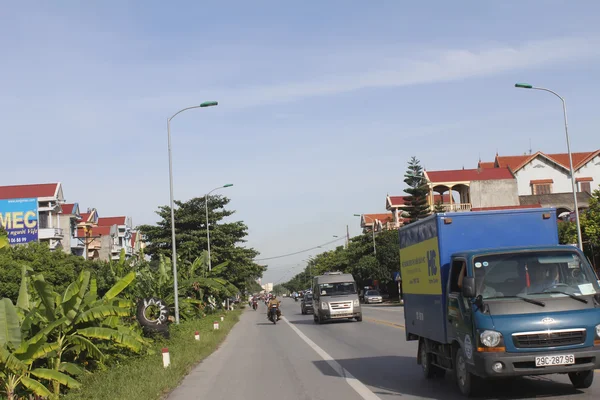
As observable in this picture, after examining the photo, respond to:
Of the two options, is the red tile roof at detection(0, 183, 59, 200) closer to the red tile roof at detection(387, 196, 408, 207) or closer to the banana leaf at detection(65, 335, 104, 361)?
the red tile roof at detection(387, 196, 408, 207)

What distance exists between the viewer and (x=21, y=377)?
1137 centimetres

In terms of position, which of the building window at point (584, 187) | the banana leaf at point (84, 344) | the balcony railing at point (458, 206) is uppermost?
the building window at point (584, 187)

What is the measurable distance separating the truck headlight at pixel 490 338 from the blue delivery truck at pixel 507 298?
0.04 feet

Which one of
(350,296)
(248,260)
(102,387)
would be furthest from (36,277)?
(248,260)

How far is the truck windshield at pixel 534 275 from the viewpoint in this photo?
909 centimetres

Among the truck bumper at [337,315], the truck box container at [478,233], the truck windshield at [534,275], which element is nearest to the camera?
the truck windshield at [534,275]

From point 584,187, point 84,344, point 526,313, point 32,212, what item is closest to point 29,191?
point 32,212

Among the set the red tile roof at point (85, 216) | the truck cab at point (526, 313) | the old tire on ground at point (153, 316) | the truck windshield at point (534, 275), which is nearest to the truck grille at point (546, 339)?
the truck cab at point (526, 313)

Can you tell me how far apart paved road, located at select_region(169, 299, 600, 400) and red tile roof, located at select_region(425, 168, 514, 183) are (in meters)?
48.5

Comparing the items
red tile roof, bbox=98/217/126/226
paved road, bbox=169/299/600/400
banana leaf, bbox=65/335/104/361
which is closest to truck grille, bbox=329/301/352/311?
paved road, bbox=169/299/600/400

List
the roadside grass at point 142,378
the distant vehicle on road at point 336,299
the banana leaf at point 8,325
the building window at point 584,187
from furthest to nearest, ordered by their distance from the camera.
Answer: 1. the building window at point 584,187
2. the distant vehicle on road at point 336,299
3. the banana leaf at point 8,325
4. the roadside grass at point 142,378

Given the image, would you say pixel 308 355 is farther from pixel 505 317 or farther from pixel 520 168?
pixel 520 168

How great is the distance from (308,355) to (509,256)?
31.3ft

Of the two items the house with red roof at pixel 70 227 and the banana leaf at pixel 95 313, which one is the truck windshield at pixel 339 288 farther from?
the house with red roof at pixel 70 227
